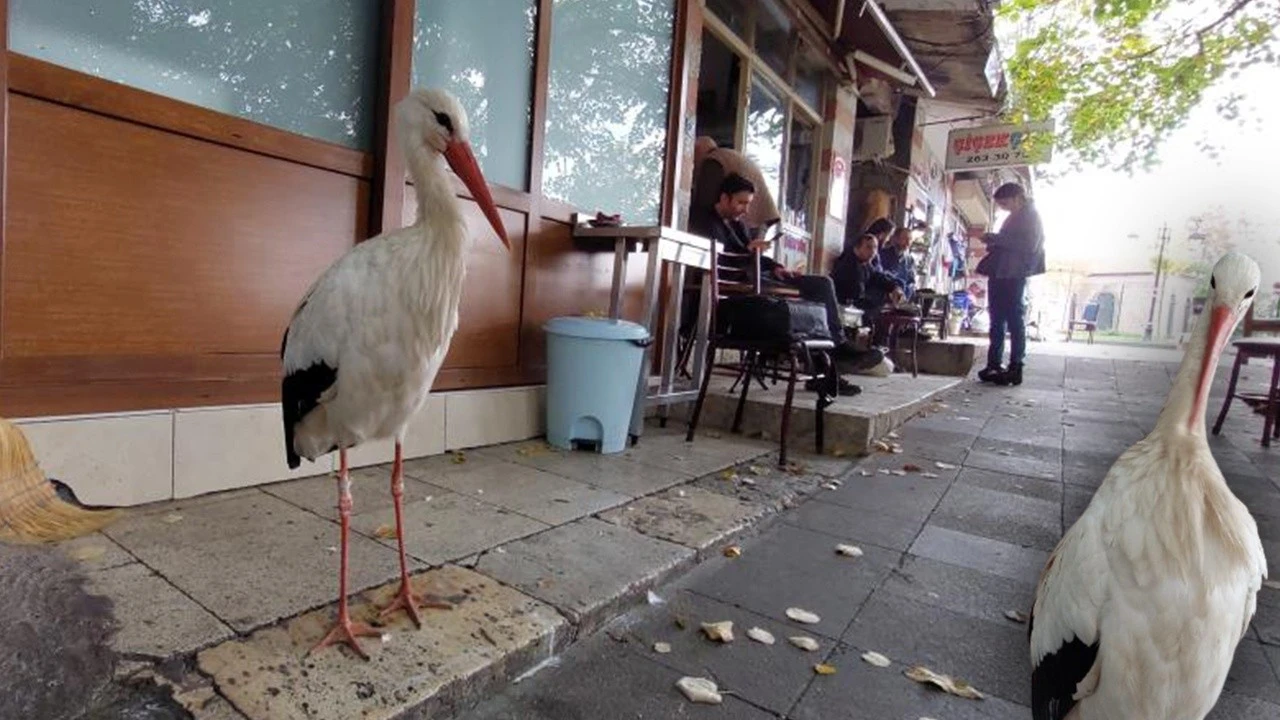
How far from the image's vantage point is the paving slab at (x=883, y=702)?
1.71m

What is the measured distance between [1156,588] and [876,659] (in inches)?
35.2

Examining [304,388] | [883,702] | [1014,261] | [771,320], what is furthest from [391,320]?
[1014,261]

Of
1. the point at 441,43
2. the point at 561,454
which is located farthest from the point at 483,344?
the point at 441,43

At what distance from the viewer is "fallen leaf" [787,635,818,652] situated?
1.99 m

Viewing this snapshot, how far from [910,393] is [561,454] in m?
3.71

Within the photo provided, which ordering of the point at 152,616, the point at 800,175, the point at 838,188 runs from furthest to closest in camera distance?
the point at 838,188 → the point at 800,175 → the point at 152,616

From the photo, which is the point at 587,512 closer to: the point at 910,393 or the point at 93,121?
the point at 93,121

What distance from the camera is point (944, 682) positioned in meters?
1.84

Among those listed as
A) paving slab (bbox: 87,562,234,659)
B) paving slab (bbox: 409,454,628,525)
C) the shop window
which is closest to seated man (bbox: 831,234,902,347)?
the shop window

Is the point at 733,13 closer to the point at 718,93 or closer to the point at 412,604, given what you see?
the point at 718,93

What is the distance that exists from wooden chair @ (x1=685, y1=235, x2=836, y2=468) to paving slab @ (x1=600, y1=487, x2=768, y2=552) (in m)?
0.98

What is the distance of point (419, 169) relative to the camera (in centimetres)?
189

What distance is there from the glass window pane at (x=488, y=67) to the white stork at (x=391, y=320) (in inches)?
61.5

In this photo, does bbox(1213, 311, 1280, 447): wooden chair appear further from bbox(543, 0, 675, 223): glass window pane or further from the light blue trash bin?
the light blue trash bin
